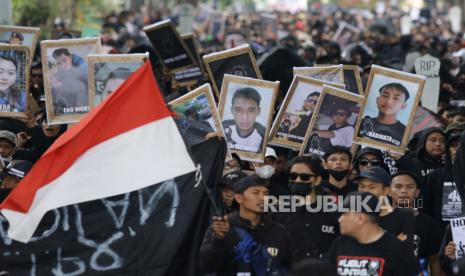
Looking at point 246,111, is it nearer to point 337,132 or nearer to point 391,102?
point 337,132

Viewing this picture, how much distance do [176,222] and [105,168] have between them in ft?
1.93

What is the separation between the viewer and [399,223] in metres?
8.95

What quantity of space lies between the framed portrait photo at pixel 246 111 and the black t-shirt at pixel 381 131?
2.73 ft

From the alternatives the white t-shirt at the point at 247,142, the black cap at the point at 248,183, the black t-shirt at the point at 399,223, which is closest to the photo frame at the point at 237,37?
the white t-shirt at the point at 247,142

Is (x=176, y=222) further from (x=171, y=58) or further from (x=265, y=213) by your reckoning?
(x=171, y=58)

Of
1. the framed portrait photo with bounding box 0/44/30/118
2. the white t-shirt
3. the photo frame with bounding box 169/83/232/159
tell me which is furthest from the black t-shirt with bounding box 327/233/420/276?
the framed portrait photo with bounding box 0/44/30/118

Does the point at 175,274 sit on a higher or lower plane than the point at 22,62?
→ lower

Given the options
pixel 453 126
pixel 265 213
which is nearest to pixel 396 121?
pixel 453 126

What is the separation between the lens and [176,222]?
8.81 meters

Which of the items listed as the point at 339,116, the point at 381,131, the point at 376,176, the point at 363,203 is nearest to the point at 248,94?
the point at 339,116

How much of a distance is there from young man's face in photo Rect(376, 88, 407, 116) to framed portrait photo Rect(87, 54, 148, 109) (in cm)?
211

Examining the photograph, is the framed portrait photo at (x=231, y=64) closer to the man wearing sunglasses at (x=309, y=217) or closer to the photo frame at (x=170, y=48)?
the man wearing sunglasses at (x=309, y=217)

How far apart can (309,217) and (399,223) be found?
2.05ft

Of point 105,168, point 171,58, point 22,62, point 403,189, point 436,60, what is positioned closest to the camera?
point 105,168
